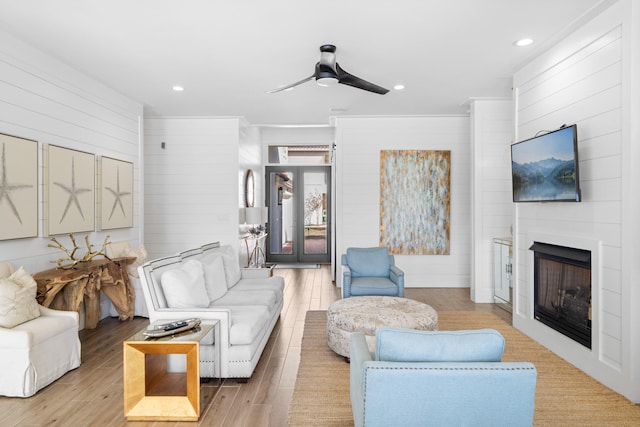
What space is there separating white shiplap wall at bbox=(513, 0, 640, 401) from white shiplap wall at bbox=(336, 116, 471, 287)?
2.73 metres

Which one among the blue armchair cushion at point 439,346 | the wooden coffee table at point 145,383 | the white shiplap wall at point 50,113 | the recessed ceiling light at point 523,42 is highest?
the recessed ceiling light at point 523,42

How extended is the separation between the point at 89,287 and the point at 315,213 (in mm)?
5739

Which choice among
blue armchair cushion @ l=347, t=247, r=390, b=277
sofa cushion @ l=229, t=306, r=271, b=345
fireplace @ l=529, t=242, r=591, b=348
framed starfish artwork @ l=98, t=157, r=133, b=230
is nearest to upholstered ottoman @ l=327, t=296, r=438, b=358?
sofa cushion @ l=229, t=306, r=271, b=345

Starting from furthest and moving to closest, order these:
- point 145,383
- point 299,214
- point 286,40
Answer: point 299,214
point 286,40
point 145,383

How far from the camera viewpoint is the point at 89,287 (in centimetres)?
403

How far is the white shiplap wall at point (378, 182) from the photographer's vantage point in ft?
21.2

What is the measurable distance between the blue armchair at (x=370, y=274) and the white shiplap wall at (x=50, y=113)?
3.07 metres

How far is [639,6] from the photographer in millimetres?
2643

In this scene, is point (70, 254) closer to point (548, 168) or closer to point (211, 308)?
point (211, 308)

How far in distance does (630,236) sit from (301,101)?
4115 mm

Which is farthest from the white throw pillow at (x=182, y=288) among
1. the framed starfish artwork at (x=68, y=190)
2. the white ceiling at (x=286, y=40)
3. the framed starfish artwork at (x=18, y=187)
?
the white ceiling at (x=286, y=40)

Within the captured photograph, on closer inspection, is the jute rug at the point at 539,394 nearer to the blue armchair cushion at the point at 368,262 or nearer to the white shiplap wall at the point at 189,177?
the blue armchair cushion at the point at 368,262

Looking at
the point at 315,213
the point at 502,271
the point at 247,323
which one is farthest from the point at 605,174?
the point at 315,213

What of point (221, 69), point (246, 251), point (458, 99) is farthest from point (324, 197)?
point (221, 69)
